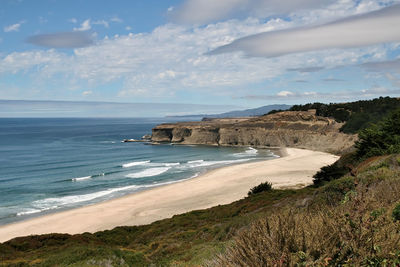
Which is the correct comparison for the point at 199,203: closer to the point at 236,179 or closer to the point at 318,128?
the point at 236,179

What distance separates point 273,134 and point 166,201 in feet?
190

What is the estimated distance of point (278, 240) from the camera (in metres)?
5.02

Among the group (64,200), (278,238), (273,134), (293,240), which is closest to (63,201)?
(64,200)

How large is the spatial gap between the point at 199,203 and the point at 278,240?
88.1 feet

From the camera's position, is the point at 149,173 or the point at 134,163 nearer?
the point at 149,173

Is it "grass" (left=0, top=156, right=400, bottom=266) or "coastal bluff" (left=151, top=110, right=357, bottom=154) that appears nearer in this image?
"grass" (left=0, top=156, right=400, bottom=266)

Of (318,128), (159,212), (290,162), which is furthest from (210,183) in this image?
(318,128)

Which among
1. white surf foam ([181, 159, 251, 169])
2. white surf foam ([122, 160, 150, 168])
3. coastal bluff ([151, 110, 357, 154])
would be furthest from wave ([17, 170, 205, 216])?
coastal bluff ([151, 110, 357, 154])

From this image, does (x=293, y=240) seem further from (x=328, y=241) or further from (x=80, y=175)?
(x=80, y=175)

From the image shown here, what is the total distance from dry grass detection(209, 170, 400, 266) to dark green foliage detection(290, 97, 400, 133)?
206ft

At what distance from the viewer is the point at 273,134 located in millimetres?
85125

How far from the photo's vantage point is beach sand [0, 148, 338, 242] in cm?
2572

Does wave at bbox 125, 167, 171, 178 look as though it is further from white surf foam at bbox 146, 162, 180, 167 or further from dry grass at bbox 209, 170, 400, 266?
dry grass at bbox 209, 170, 400, 266

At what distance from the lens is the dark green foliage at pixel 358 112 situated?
71.3 metres
